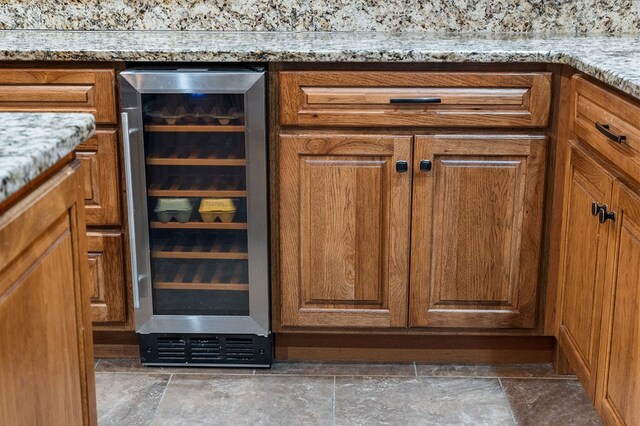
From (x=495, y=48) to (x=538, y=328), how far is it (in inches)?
33.0

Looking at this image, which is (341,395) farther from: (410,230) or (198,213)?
(198,213)

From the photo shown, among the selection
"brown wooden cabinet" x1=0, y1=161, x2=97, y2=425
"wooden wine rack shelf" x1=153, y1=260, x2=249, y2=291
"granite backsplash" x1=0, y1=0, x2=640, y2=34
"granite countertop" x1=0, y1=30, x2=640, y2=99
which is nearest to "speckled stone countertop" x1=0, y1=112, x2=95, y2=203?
"brown wooden cabinet" x1=0, y1=161, x2=97, y2=425

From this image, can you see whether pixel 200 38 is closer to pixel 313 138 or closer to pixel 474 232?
pixel 313 138

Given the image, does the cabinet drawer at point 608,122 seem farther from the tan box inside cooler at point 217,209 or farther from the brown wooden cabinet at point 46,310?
the brown wooden cabinet at point 46,310

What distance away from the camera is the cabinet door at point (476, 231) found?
2.40m

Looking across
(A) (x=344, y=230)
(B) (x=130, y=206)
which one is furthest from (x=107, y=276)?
(A) (x=344, y=230)

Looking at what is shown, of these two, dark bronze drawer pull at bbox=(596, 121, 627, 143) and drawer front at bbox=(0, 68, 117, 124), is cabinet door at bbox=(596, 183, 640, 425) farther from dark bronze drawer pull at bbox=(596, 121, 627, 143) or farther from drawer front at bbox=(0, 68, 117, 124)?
drawer front at bbox=(0, 68, 117, 124)

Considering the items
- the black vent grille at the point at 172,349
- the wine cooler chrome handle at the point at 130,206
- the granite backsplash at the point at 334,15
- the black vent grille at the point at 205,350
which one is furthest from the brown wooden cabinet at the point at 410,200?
the granite backsplash at the point at 334,15

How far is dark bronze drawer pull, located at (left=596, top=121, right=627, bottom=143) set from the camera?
6.09 ft

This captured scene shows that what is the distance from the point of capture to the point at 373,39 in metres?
2.68

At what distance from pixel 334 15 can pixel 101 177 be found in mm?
998

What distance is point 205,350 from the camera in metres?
2.59

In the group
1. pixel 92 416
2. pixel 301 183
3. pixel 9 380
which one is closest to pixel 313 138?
pixel 301 183

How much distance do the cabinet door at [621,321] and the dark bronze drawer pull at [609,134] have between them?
0.33ft
